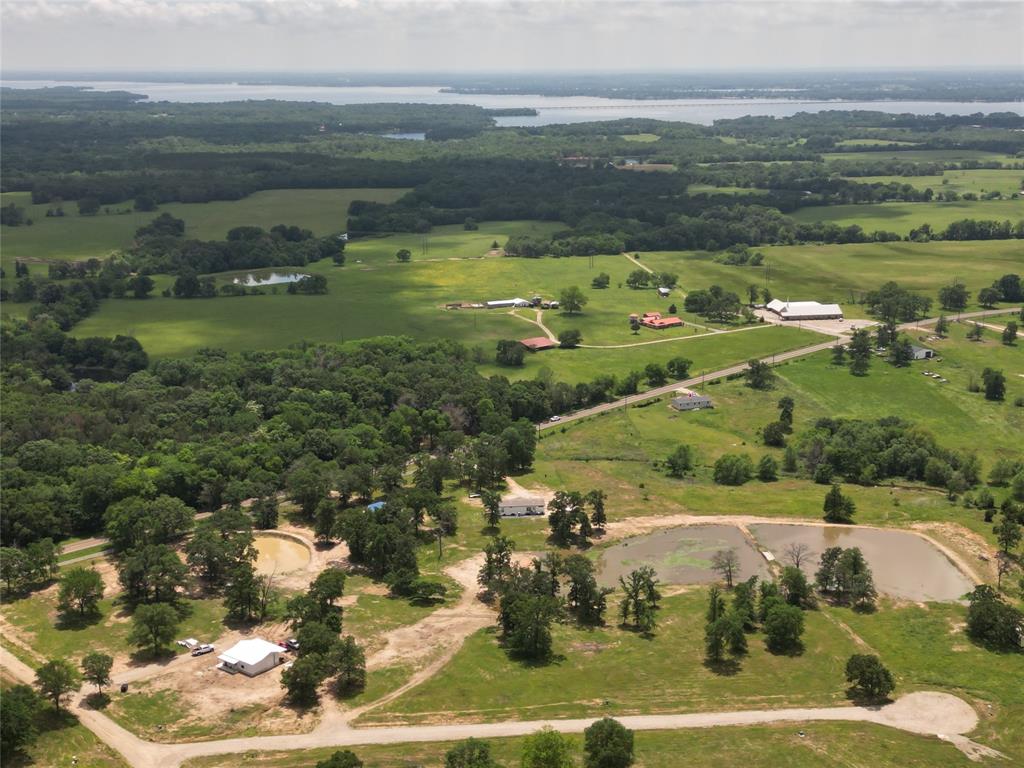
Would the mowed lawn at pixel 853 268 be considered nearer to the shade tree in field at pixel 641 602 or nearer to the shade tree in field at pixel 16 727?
the shade tree in field at pixel 641 602

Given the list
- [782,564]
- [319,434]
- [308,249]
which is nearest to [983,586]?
[782,564]

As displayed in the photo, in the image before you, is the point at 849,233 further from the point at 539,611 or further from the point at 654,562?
the point at 539,611

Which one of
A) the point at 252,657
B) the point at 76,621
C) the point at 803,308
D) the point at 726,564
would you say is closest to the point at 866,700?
the point at 726,564

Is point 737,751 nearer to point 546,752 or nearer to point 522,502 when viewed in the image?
point 546,752

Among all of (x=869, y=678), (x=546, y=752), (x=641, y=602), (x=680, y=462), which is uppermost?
(x=680, y=462)

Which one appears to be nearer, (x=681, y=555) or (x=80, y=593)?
(x=80, y=593)
